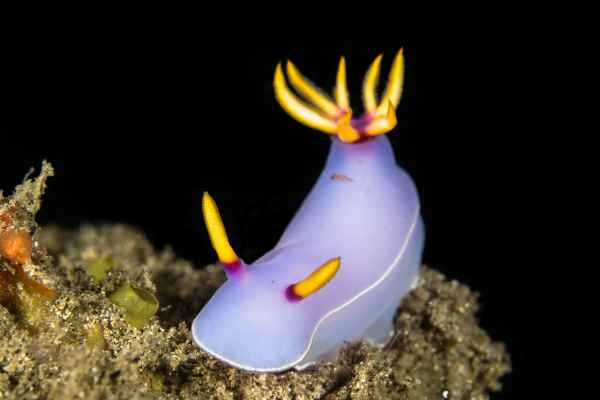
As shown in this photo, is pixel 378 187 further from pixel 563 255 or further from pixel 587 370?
pixel 587 370

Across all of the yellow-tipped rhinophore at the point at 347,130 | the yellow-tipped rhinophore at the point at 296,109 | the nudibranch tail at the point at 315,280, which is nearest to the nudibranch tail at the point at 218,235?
the nudibranch tail at the point at 315,280

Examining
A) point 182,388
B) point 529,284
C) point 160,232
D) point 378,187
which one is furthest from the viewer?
point 529,284

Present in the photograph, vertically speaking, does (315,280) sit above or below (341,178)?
above

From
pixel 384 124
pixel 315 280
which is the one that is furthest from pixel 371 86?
pixel 315 280

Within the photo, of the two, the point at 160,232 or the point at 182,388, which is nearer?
the point at 182,388

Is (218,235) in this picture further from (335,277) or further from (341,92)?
(341,92)

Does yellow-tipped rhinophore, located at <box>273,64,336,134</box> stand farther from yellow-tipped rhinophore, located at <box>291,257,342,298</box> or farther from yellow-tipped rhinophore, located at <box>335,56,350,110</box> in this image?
yellow-tipped rhinophore, located at <box>291,257,342,298</box>

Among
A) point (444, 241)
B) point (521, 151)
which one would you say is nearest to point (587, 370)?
point (444, 241)
